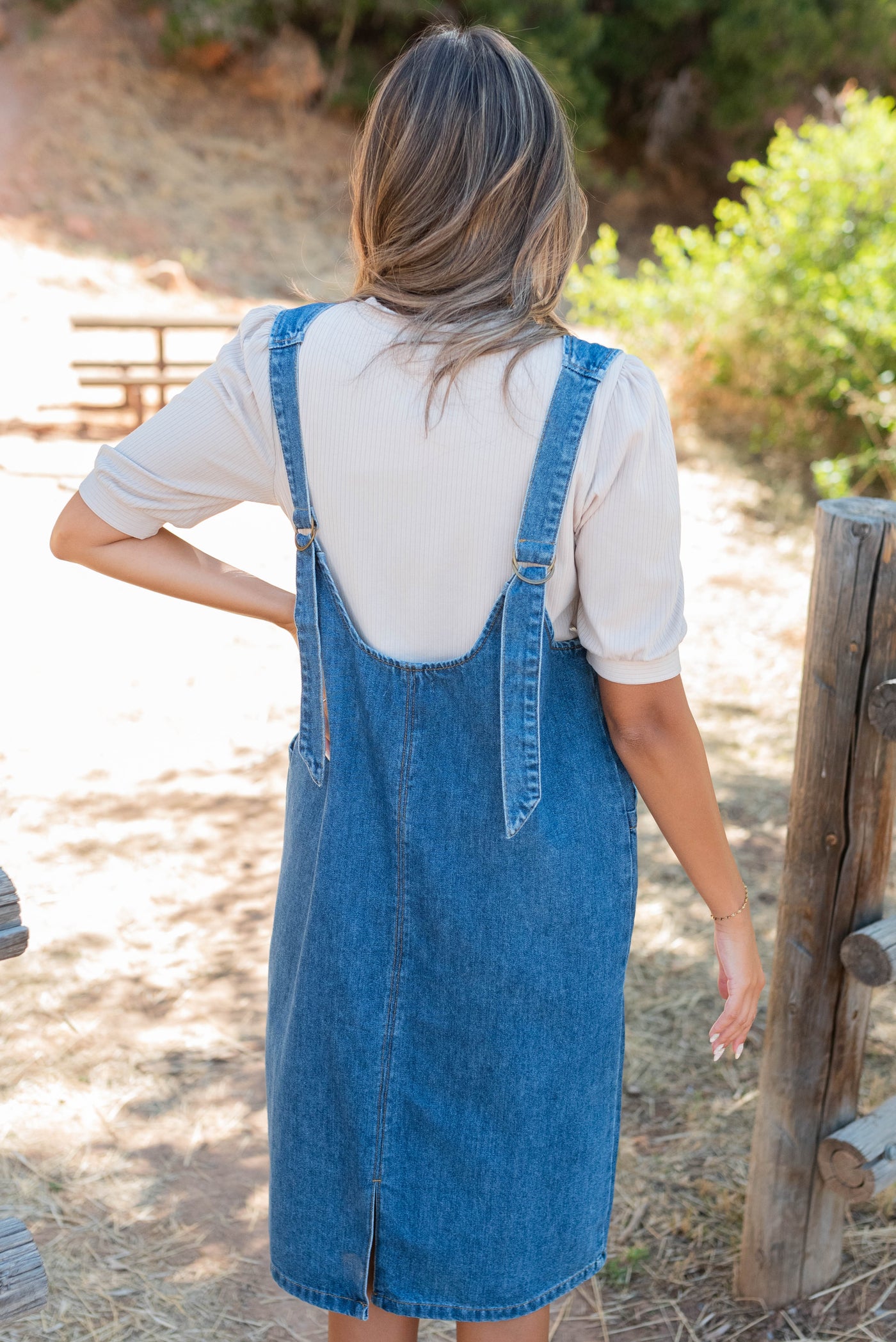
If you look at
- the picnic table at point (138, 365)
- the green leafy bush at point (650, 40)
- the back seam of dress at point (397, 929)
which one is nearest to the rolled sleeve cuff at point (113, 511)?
the back seam of dress at point (397, 929)

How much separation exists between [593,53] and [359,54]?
371 cm

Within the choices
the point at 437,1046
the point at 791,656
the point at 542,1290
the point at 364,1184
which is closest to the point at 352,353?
the point at 437,1046

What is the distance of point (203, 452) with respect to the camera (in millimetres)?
1312

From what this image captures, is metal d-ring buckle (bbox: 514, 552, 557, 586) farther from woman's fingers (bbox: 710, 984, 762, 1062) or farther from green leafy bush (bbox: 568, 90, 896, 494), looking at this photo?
green leafy bush (bbox: 568, 90, 896, 494)

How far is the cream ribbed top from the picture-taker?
119cm

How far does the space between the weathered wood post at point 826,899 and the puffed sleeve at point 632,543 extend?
785 mm

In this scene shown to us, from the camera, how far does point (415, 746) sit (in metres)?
1.31

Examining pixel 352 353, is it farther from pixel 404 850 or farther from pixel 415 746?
pixel 404 850

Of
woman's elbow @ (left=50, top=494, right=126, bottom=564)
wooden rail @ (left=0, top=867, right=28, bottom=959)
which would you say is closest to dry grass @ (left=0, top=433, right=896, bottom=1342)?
wooden rail @ (left=0, top=867, right=28, bottom=959)

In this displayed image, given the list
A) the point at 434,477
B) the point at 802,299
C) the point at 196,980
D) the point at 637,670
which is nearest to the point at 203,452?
the point at 434,477

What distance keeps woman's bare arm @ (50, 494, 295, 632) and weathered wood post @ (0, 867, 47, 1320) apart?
0.37 meters

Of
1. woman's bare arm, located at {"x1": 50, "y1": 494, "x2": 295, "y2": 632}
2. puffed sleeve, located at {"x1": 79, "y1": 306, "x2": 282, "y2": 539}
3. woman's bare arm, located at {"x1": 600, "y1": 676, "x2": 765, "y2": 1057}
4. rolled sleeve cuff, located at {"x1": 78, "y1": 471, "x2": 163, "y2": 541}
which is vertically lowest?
woman's bare arm, located at {"x1": 600, "y1": 676, "x2": 765, "y2": 1057}

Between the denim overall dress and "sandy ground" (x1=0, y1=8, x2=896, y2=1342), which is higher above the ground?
the denim overall dress

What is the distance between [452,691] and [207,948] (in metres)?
2.35
